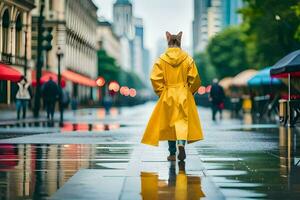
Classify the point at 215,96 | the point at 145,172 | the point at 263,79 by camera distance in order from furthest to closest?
the point at 263,79, the point at 215,96, the point at 145,172

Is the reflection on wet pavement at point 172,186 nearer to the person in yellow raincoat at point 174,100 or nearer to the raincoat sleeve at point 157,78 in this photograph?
the person in yellow raincoat at point 174,100

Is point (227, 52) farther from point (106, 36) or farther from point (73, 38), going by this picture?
point (106, 36)

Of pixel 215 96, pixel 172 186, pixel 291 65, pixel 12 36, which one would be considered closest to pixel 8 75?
pixel 215 96

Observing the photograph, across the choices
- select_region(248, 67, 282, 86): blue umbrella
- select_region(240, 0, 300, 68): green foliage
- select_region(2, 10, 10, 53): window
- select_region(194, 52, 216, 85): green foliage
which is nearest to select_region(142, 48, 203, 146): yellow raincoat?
select_region(248, 67, 282, 86): blue umbrella

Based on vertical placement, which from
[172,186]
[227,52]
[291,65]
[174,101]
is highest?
[227,52]

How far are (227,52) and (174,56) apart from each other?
103267 millimetres

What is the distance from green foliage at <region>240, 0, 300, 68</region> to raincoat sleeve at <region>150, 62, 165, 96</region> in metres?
31.8

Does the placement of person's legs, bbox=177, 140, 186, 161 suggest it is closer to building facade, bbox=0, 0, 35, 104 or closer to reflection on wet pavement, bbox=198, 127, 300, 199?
reflection on wet pavement, bbox=198, 127, 300, 199

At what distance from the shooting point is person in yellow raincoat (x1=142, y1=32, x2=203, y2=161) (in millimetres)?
12102

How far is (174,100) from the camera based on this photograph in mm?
12195

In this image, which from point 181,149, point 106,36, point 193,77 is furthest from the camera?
point 106,36

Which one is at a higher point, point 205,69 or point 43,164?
point 205,69

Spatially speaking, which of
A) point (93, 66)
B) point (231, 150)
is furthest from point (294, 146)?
point (93, 66)

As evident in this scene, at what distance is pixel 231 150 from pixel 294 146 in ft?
7.00
